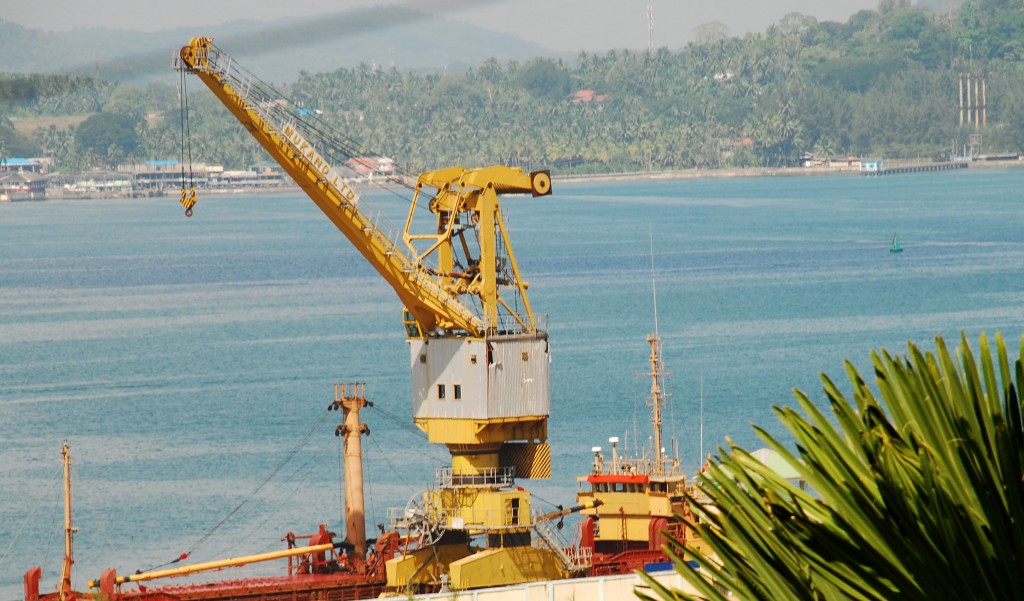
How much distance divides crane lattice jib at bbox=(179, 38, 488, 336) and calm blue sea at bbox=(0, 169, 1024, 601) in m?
2.85

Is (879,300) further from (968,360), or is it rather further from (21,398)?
(968,360)

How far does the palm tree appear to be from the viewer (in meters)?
9.22

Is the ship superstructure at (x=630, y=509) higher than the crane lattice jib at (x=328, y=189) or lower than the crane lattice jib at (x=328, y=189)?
lower

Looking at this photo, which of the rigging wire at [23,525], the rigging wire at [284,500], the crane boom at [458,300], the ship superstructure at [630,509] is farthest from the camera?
the rigging wire at [284,500]

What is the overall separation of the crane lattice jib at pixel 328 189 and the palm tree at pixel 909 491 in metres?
34.4

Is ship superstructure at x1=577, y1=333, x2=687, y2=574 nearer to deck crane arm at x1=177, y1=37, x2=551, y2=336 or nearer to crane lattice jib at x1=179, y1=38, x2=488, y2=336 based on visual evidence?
deck crane arm at x1=177, y1=37, x2=551, y2=336

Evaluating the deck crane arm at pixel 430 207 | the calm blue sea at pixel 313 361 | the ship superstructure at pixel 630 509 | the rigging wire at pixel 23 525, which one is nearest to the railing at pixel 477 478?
the ship superstructure at pixel 630 509

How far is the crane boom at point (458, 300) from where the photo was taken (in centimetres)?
4334

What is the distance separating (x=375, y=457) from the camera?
74.0 meters

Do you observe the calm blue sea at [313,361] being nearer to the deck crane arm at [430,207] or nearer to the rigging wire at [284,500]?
the rigging wire at [284,500]

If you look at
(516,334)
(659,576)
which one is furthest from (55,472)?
(659,576)

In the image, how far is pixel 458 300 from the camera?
4453 cm

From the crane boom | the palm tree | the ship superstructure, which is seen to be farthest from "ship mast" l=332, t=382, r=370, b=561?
the palm tree

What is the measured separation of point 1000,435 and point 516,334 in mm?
35009
